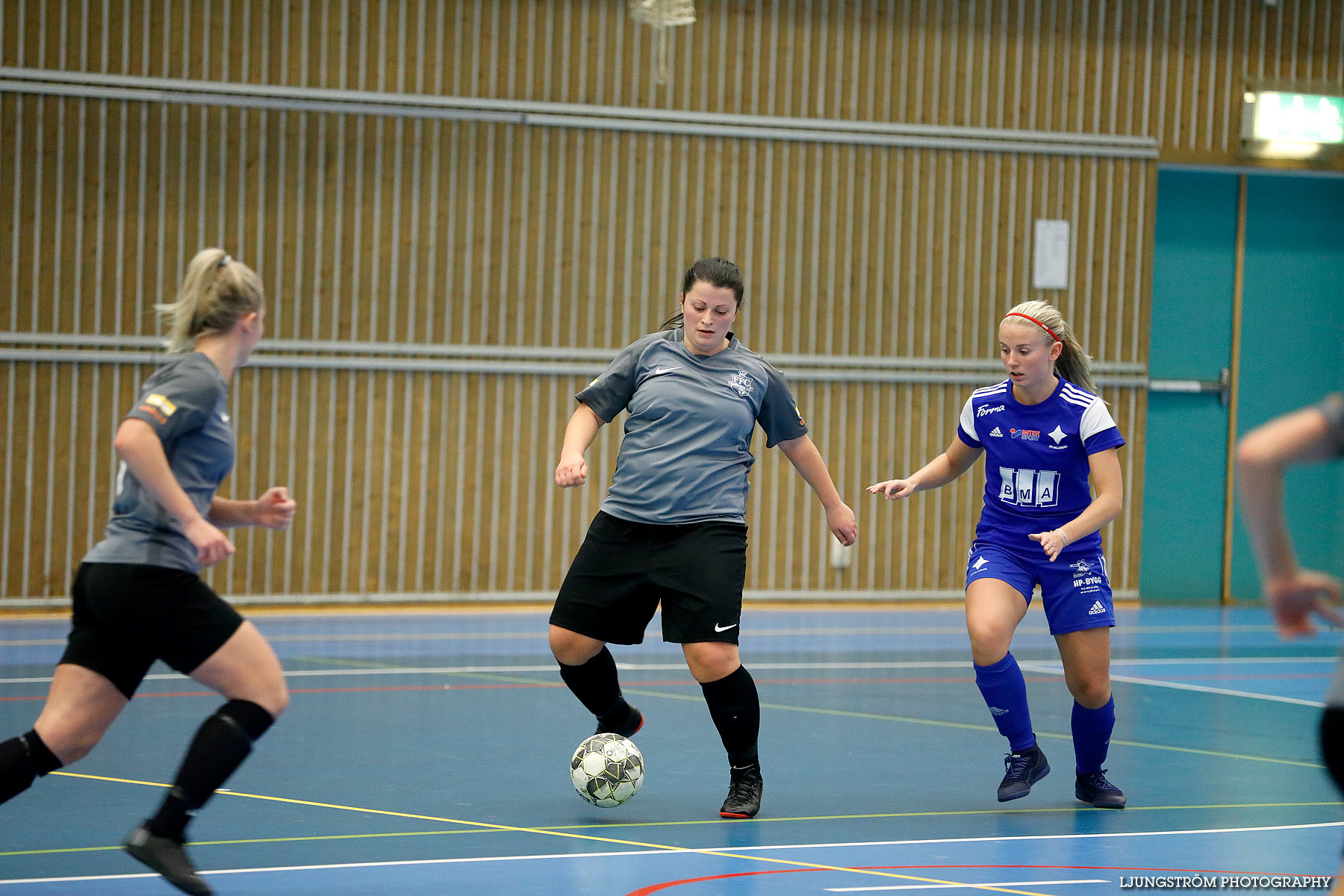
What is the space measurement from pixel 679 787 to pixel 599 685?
649 mm

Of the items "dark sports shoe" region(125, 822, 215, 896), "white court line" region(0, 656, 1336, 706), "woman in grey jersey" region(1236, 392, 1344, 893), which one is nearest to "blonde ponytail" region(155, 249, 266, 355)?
"dark sports shoe" region(125, 822, 215, 896)

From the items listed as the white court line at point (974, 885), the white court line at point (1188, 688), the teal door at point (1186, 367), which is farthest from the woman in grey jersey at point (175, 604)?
the teal door at point (1186, 367)

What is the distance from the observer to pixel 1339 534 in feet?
48.7

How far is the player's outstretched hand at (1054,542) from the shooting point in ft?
16.9

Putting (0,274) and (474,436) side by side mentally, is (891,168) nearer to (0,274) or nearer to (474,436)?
(474,436)

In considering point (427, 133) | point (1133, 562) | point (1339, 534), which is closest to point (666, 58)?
point (427, 133)

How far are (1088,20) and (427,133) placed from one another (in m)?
5.86

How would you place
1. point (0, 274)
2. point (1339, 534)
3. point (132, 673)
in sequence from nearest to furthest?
1. point (132, 673)
2. point (0, 274)
3. point (1339, 534)

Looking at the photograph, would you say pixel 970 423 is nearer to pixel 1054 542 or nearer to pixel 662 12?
pixel 1054 542

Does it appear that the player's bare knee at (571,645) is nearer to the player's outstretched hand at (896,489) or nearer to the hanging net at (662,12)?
the player's outstretched hand at (896,489)

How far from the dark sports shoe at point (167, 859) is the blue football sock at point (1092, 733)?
3116 millimetres

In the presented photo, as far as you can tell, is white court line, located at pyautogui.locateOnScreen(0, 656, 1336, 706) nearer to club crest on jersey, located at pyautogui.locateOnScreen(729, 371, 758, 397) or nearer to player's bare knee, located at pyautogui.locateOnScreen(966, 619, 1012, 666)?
Answer: player's bare knee, located at pyautogui.locateOnScreen(966, 619, 1012, 666)

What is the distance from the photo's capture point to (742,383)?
5.39 meters

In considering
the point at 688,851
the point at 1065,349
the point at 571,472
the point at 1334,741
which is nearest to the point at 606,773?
the point at 688,851
